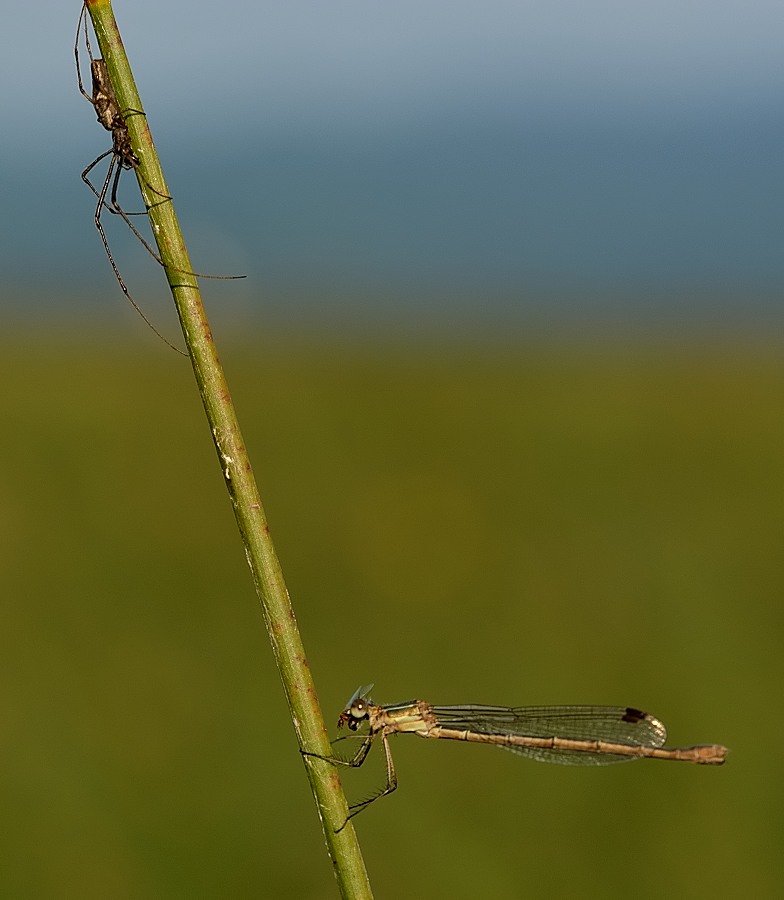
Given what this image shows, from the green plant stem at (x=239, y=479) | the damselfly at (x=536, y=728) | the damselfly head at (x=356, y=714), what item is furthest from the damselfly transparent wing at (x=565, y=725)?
the green plant stem at (x=239, y=479)

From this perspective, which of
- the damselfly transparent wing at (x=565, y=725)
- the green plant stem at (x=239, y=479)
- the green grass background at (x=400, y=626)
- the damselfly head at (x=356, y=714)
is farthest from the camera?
the green grass background at (x=400, y=626)

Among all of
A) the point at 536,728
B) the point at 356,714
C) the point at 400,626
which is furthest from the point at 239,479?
the point at 400,626

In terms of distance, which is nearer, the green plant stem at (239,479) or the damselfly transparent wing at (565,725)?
the green plant stem at (239,479)

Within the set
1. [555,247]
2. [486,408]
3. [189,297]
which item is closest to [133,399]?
[486,408]

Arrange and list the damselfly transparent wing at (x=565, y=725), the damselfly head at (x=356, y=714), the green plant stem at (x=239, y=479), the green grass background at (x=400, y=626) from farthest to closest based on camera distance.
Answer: the green grass background at (x=400, y=626) < the damselfly transparent wing at (x=565, y=725) < the damselfly head at (x=356, y=714) < the green plant stem at (x=239, y=479)

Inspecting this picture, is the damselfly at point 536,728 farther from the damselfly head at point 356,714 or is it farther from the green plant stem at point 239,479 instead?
the green plant stem at point 239,479

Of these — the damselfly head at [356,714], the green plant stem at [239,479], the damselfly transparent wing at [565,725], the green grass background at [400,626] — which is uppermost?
the green plant stem at [239,479]
